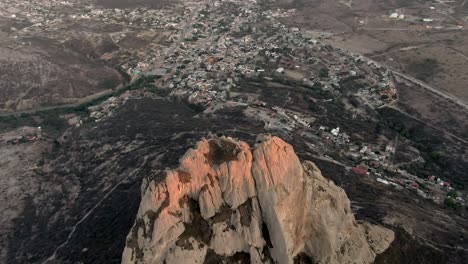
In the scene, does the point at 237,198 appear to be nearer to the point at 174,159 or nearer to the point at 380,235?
the point at 380,235

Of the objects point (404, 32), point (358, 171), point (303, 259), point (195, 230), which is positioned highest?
point (195, 230)

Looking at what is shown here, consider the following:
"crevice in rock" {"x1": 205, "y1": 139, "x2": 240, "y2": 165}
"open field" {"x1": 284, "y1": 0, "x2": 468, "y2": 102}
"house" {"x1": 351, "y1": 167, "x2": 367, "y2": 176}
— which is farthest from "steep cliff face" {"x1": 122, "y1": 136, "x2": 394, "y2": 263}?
"open field" {"x1": 284, "y1": 0, "x2": 468, "y2": 102}

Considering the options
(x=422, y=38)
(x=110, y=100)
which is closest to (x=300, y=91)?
(x=110, y=100)

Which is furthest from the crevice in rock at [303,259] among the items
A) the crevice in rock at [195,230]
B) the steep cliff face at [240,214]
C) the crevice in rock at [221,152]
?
the crevice in rock at [221,152]

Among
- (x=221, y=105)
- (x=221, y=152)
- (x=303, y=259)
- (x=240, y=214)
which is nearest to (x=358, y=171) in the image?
(x=221, y=105)

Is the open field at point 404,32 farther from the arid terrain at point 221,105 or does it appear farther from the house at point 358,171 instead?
the house at point 358,171

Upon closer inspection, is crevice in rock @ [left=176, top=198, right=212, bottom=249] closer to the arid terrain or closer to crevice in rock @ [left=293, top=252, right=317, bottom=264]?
crevice in rock @ [left=293, top=252, right=317, bottom=264]

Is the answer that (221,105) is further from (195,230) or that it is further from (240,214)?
(195,230)

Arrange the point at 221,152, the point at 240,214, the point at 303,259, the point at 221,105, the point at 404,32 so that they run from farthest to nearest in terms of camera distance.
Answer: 1. the point at 404,32
2. the point at 221,105
3. the point at 221,152
4. the point at 303,259
5. the point at 240,214
